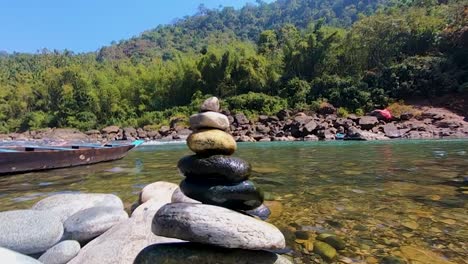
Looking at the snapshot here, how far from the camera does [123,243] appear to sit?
3.73 meters

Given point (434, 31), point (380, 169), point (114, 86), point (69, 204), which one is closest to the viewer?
point (69, 204)

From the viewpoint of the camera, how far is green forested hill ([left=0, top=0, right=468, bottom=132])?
40.0 meters

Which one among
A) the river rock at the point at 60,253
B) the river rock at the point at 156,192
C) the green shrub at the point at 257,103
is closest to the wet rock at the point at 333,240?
the river rock at the point at 156,192

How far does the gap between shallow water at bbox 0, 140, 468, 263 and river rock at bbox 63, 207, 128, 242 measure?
75.8 inches

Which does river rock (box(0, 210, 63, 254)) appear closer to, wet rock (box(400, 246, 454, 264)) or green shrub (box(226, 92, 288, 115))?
wet rock (box(400, 246, 454, 264))

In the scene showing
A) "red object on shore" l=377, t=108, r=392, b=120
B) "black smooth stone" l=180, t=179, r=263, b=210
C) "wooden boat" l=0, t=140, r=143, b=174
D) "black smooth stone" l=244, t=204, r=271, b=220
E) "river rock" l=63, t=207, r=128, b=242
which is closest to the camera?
"black smooth stone" l=180, t=179, r=263, b=210

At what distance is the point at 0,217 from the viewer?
4.31m

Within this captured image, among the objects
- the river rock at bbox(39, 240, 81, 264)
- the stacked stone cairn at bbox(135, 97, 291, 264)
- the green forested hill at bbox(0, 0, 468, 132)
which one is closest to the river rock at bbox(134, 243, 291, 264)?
the stacked stone cairn at bbox(135, 97, 291, 264)

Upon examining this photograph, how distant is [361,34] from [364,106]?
37.7 feet

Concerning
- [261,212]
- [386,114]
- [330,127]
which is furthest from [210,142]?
[386,114]

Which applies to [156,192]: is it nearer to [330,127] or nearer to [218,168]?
[218,168]

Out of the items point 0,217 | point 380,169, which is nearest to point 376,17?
point 380,169

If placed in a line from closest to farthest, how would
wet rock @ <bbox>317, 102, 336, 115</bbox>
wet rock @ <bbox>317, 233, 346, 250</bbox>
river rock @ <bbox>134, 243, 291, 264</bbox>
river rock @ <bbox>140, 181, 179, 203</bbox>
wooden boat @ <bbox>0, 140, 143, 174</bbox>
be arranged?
river rock @ <bbox>134, 243, 291, 264</bbox> → wet rock @ <bbox>317, 233, 346, 250</bbox> → river rock @ <bbox>140, 181, 179, 203</bbox> → wooden boat @ <bbox>0, 140, 143, 174</bbox> → wet rock @ <bbox>317, 102, 336, 115</bbox>

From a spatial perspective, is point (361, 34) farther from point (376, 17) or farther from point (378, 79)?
point (378, 79)
